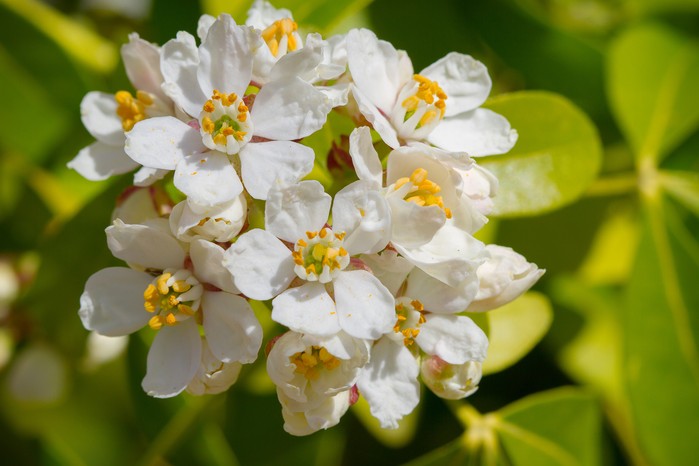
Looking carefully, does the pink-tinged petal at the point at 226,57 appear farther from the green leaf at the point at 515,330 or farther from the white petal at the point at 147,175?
the green leaf at the point at 515,330

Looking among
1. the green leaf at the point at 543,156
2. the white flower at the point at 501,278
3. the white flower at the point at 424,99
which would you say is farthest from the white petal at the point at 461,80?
the white flower at the point at 501,278

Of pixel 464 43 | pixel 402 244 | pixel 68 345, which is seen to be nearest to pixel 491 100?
pixel 402 244

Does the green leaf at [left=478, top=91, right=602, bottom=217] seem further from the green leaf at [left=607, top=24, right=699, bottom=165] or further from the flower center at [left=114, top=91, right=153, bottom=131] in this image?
the flower center at [left=114, top=91, right=153, bottom=131]

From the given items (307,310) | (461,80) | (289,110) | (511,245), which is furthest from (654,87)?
(307,310)

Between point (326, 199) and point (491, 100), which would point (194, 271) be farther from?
point (491, 100)

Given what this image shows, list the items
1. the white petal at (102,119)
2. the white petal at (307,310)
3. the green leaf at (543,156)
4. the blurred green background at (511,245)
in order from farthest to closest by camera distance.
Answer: the blurred green background at (511,245) → the green leaf at (543,156) → the white petal at (102,119) → the white petal at (307,310)

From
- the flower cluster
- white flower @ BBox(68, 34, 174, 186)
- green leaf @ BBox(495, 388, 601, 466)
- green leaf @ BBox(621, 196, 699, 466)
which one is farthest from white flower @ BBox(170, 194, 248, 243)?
green leaf @ BBox(621, 196, 699, 466)

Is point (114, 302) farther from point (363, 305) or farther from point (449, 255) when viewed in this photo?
point (449, 255)
